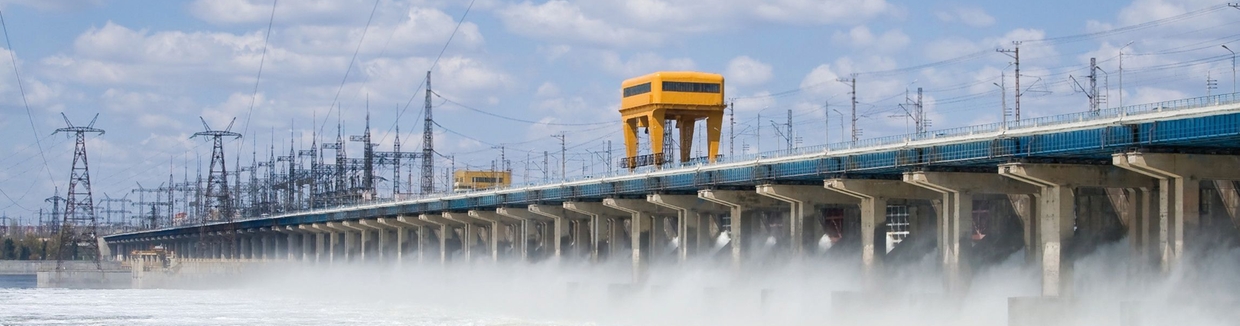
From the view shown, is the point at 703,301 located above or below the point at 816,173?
below

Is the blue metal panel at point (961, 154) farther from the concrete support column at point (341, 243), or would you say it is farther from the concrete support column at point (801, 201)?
the concrete support column at point (341, 243)

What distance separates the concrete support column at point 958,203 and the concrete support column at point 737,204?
681 inches

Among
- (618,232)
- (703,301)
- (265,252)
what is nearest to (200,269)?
(265,252)

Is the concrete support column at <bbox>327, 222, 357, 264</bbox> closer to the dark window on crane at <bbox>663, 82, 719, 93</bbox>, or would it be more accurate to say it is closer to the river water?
the river water

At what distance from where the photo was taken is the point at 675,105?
115062 mm

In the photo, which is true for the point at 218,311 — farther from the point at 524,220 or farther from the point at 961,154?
the point at 961,154

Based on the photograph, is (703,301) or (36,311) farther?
(36,311)

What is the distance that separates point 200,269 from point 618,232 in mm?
83006

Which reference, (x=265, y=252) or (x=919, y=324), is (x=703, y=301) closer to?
(x=919, y=324)

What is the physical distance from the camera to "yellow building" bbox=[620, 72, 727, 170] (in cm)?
11438

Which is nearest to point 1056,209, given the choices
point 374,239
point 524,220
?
point 524,220

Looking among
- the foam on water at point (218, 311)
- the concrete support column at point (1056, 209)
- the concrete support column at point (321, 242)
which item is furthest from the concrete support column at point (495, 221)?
the concrete support column at point (1056, 209)

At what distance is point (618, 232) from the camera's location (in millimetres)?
102500

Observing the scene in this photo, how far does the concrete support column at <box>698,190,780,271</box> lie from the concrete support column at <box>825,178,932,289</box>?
1103cm
